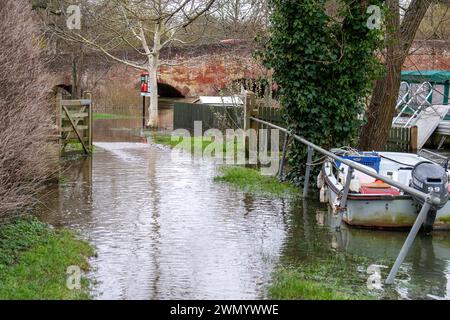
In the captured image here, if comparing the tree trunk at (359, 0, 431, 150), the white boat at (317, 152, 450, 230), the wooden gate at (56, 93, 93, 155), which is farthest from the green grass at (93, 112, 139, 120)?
the white boat at (317, 152, 450, 230)

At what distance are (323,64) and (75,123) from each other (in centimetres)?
717

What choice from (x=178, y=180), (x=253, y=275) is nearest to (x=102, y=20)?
(x=178, y=180)

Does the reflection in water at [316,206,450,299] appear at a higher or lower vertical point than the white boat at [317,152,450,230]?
lower

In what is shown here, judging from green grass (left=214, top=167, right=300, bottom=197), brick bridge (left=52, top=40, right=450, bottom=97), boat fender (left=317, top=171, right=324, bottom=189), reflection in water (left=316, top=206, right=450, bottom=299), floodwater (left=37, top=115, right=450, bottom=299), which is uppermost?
brick bridge (left=52, top=40, right=450, bottom=97)

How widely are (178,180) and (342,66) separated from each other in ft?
12.7

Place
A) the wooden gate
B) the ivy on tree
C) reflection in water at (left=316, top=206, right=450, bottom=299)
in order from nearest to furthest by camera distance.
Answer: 1. reflection in water at (left=316, top=206, right=450, bottom=299)
2. the ivy on tree
3. the wooden gate

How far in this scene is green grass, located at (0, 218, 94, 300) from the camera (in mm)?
6703

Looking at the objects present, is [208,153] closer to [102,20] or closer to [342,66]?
[342,66]

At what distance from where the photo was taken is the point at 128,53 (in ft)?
135

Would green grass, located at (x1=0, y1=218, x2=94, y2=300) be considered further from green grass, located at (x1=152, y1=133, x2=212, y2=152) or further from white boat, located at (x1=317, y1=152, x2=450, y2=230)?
green grass, located at (x1=152, y1=133, x2=212, y2=152)

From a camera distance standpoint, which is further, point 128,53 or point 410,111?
point 128,53

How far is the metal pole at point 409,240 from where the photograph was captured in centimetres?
710

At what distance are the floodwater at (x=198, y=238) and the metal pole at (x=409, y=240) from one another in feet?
→ 0.59

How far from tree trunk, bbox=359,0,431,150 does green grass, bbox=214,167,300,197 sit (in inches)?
95.6
